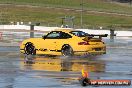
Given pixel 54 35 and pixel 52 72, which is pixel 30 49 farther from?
pixel 52 72

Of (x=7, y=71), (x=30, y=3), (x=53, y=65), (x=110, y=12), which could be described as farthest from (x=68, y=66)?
(x=30, y=3)

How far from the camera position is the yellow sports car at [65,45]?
24648 mm

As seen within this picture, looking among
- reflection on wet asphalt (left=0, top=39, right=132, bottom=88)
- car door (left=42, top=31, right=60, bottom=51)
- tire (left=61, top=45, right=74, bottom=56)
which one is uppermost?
car door (left=42, top=31, right=60, bottom=51)

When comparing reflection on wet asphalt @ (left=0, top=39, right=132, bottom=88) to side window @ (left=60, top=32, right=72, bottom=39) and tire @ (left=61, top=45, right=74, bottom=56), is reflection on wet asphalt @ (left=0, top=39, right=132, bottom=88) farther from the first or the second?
side window @ (left=60, top=32, right=72, bottom=39)

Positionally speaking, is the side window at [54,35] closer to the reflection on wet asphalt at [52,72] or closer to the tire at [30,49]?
the tire at [30,49]

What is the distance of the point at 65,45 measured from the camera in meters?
25.2

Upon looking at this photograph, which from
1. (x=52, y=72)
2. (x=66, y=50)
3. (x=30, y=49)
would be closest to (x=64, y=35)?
(x=66, y=50)

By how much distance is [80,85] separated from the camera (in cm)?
1436

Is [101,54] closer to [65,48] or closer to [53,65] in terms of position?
[65,48]

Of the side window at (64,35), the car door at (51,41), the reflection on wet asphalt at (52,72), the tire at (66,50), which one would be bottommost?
the reflection on wet asphalt at (52,72)

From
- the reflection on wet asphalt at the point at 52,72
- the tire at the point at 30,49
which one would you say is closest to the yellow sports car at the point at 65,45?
the tire at the point at 30,49

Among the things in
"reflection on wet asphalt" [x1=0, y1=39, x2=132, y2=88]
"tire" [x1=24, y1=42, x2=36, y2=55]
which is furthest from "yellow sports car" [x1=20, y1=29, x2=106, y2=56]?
"reflection on wet asphalt" [x1=0, y1=39, x2=132, y2=88]

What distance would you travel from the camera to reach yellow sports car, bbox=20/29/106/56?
24648 millimetres

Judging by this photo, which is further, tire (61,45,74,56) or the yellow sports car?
tire (61,45,74,56)
